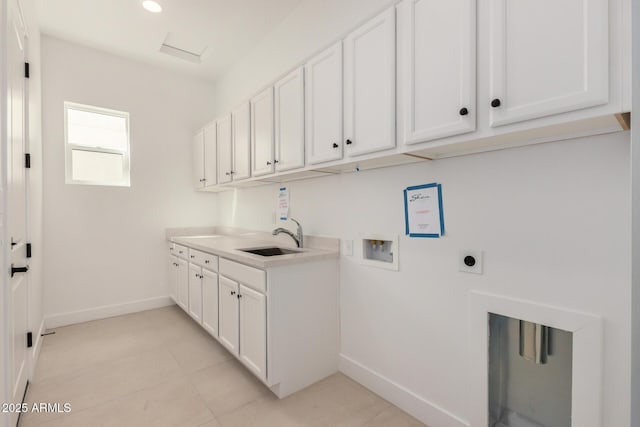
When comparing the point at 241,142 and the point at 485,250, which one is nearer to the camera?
the point at 485,250

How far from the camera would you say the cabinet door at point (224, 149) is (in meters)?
3.04

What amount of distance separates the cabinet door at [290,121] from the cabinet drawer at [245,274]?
2.60 feet

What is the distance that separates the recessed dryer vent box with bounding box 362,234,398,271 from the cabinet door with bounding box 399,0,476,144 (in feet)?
2.33

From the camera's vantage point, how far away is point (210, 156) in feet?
11.4

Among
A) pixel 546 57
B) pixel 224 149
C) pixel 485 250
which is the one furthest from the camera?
pixel 224 149

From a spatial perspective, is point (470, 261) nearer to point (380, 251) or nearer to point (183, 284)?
point (380, 251)

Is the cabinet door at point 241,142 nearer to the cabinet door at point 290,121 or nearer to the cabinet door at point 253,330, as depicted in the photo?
the cabinet door at point 290,121

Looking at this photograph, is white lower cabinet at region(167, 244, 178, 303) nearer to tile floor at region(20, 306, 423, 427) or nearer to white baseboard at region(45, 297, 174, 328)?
white baseboard at region(45, 297, 174, 328)

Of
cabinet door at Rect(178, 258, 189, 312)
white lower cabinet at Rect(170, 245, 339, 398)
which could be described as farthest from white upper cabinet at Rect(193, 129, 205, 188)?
white lower cabinet at Rect(170, 245, 339, 398)

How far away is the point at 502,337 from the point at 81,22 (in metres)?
4.30


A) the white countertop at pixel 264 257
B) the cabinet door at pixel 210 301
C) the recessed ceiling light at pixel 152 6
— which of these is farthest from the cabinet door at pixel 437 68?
the recessed ceiling light at pixel 152 6

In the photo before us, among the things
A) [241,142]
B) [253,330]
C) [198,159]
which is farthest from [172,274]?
[253,330]

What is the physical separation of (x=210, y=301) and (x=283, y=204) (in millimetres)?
1097

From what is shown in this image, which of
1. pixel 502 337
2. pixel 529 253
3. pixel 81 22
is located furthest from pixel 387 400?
pixel 81 22
